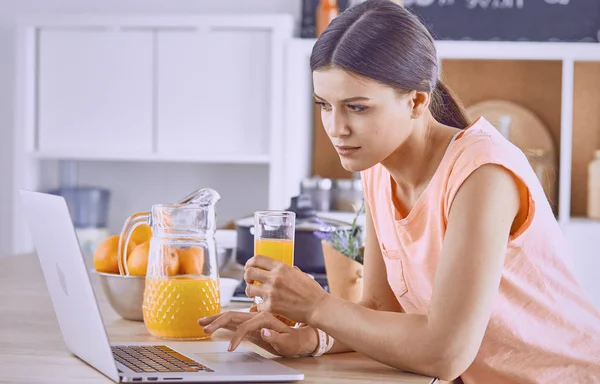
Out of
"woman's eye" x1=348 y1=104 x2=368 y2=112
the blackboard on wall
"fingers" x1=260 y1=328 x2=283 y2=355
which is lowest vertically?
"fingers" x1=260 y1=328 x2=283 y2=355

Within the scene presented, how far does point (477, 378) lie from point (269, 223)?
16.8 inches

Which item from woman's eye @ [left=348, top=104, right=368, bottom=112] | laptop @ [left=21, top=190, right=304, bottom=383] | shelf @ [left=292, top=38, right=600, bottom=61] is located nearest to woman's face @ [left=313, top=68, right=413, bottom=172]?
woman's eye @ [left=348, top=104, right=368, bottom=112]

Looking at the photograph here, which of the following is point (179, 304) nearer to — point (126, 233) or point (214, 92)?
point (126, 233)

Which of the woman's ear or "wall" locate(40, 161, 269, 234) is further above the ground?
the woman's ear

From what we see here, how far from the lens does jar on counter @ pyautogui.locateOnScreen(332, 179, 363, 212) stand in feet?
12.8

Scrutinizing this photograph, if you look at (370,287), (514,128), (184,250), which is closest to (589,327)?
(370,287)

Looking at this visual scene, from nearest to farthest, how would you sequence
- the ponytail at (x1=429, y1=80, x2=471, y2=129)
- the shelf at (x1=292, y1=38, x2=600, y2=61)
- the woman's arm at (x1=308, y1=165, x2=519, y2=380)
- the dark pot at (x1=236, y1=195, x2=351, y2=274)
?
the woman's arm at (x1=308, y1=165, x2=519, y2=380), the ponytail at (x1=429, y1=80, x2=471, y2=129), the dark pot at (x1=236, y1=195, x2=351, y2=274), the shelf at (x1=292, y1=38, x2=600, y2=61)

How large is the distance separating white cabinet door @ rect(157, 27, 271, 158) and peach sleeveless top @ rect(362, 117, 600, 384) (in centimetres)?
261

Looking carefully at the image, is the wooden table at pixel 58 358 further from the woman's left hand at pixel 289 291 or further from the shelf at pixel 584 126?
the shelf at pixel 584 126

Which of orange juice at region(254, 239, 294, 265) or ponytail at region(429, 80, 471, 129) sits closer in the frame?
orange juice at region(254, 239, 294, 265)

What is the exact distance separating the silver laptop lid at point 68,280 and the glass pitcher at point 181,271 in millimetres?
144

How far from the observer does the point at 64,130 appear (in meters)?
4.16

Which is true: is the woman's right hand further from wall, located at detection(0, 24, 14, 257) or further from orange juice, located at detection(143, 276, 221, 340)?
wall, located at detection(0, 24, 14, 257)

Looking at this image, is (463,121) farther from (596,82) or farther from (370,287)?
(596,82)
